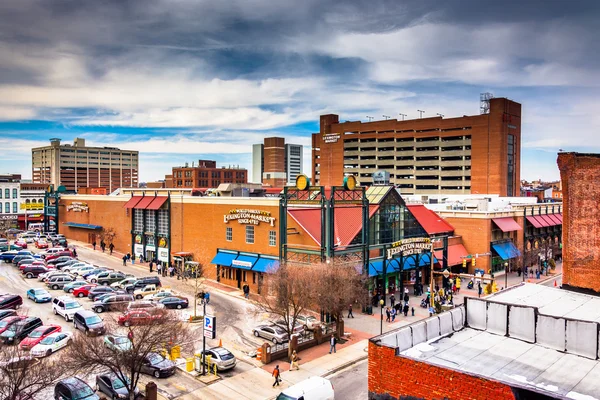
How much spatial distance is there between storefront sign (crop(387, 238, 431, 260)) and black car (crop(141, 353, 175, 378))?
24.8 metres

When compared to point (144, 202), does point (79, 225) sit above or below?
below

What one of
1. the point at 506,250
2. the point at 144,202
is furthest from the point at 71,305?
the point at 506,250

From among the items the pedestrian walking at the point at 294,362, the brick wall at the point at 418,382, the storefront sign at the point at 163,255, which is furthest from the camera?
the storefront sign at the point at 163,255

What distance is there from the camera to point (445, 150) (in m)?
121

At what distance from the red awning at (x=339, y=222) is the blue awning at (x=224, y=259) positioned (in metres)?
9.82

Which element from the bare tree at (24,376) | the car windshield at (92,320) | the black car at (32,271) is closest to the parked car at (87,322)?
the car windshield at (92,320)

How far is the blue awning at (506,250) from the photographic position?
196ft

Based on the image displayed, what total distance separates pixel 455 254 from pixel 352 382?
3504 cm

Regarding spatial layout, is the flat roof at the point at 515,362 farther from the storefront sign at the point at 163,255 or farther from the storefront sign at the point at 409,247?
the storefront sign at the point at 163,255

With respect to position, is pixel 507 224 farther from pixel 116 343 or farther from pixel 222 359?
pixel 116 343

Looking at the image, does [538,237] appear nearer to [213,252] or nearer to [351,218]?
[351,218]

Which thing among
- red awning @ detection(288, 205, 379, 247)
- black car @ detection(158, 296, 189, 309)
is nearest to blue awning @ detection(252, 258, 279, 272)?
red awning @ detection(288, 205, 379, 247)

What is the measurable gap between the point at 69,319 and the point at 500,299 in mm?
31370

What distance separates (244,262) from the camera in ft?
162
